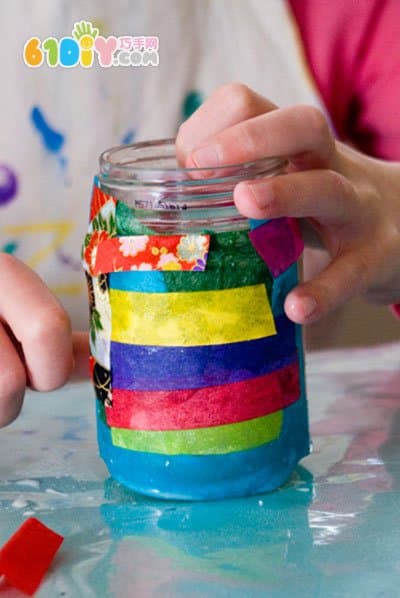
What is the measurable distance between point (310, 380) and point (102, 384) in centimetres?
24

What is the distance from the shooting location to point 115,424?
1.78 feet

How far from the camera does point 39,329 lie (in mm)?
517

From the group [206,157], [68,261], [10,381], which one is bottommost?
[68,261]

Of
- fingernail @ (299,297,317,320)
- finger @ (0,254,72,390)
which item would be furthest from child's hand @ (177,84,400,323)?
finger @ (0,254,72,390)

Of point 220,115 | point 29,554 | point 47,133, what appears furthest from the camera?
point 47,133

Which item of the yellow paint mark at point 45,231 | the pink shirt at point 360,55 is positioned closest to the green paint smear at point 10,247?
the yellow paint mark at point 45,231

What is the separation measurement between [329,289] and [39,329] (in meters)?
0.17

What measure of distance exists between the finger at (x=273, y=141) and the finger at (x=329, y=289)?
69 mm

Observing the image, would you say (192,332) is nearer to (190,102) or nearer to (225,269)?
(225,269)

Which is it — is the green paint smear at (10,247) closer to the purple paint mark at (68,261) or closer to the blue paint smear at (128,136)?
the purple paint mark at (68,261)

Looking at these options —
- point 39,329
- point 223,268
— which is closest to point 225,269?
point 223,268

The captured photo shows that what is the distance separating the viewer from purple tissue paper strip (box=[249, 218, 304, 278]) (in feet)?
1.67

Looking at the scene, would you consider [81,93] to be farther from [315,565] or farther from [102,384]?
[315,565]

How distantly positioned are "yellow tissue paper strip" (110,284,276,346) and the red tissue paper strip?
0.11 metres
